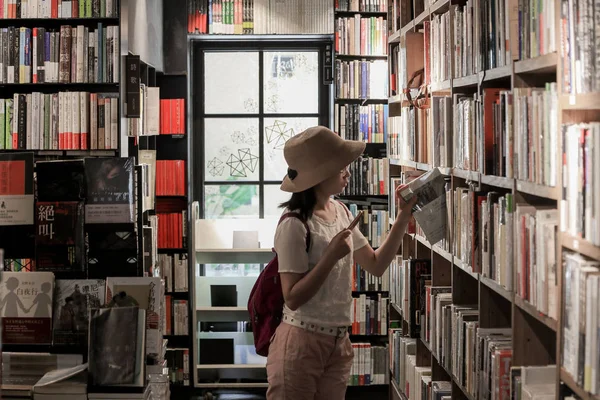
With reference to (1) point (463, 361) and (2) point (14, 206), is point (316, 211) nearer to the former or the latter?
(1) point (463, 361)

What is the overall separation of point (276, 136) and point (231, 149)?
1.29 feet

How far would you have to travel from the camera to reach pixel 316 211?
3207 millimetres

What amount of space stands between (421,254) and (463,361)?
4.12ft

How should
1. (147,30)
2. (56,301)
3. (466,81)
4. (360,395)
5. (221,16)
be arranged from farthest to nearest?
1. (360,395)
2. (221,16)
3. (147,30)
4. (56,301)
5. (466,81)

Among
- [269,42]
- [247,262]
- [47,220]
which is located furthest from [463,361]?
[269,42]

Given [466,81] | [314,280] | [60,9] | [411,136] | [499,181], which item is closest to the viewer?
[499,181]

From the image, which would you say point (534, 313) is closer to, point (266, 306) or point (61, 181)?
point (266, 306)

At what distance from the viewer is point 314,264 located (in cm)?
312

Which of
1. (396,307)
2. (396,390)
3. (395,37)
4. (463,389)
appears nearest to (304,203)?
(463,389)

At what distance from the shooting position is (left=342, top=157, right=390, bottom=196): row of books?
20.9ft

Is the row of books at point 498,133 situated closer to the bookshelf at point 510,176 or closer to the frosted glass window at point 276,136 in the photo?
the bookshelf at point 510,176

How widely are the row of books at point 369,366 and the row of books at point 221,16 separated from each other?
2642 mm

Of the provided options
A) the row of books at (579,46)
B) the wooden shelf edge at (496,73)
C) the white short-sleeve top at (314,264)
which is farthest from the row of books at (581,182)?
the white short-sleeve top at (314,264)

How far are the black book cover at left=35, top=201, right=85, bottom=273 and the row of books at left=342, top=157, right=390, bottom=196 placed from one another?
3239 millimetres
